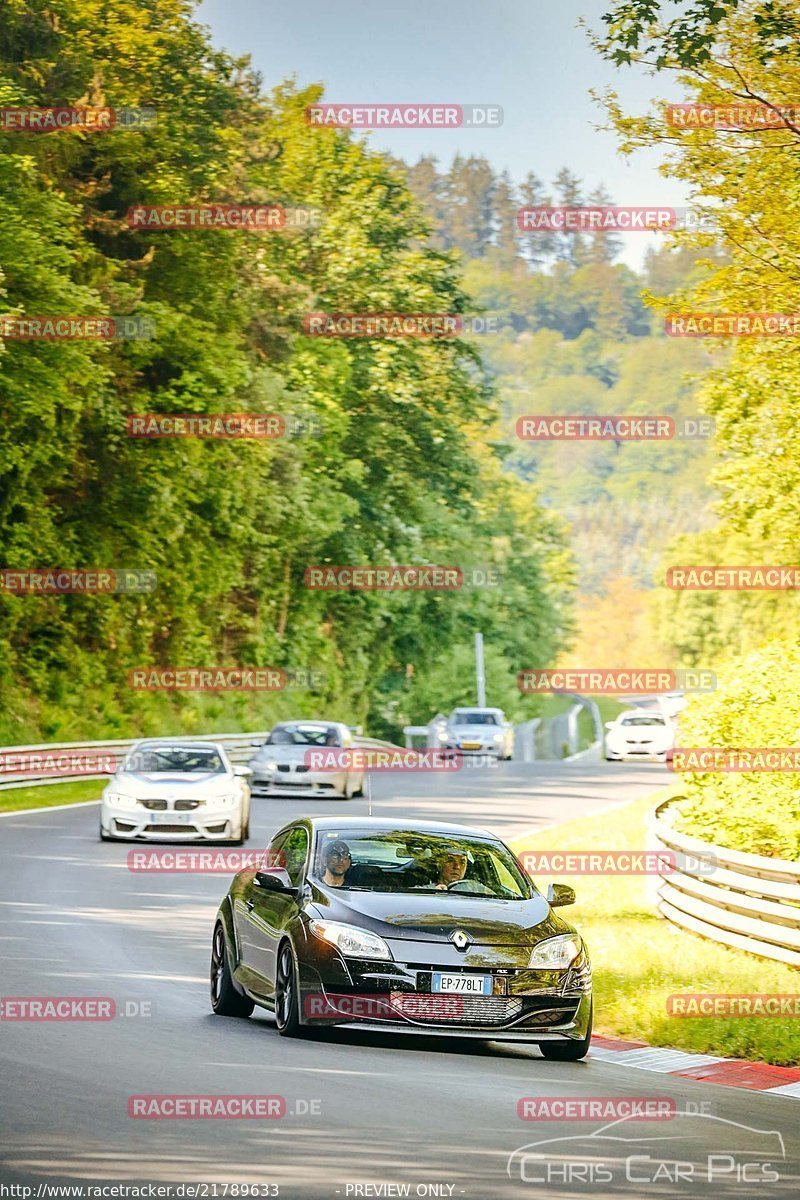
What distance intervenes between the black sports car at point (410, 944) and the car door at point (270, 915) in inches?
0.5

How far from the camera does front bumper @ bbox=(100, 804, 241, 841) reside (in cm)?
2627

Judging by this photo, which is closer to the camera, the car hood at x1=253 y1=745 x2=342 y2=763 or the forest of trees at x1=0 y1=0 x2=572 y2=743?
the car hood at x1=253 y1=745 x2=342 y2=763

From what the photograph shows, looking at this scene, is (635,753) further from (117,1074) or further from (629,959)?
(117,1074)

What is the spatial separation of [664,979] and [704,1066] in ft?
9.57

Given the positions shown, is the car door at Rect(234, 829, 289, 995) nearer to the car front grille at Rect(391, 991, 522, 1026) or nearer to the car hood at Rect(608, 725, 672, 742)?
the car front grille at Rect(391, 991, 522, 1026)

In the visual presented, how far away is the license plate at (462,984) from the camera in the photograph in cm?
1133

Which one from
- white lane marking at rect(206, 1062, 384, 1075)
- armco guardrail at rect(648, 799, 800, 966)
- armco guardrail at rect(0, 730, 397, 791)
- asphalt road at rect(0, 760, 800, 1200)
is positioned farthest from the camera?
armco guardrail at rect(0, 730, 397, 791)

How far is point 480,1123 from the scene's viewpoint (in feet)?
30.1

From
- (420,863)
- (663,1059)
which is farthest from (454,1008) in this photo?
(663,1059)

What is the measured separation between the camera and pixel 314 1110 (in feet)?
30.5

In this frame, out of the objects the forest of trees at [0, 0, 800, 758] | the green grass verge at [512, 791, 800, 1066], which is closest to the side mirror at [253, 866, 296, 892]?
the green grass verge at [512, 791, 800, 1066]

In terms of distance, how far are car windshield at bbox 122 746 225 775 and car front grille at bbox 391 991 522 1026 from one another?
627 inches

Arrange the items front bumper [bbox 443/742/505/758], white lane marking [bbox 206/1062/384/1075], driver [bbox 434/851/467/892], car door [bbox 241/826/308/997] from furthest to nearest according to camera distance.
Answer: front bumper [bbox 443/742/505/758]
driver [bbox 434/851/467/892]
car door [bbox 241/826/308/997]
white lane marking [bbox 206/1062/384/1075]

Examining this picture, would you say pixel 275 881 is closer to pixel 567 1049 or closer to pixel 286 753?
pixel 567 1049
